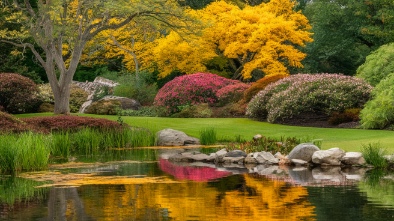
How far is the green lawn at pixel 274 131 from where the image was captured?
2055cm

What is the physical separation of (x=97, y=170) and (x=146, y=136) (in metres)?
7.64

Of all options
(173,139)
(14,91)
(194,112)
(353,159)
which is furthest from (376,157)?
(14,91)

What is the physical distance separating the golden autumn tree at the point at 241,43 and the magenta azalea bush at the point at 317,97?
953 centimetres

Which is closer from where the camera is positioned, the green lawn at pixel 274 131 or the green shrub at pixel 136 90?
the green lawn at pixel 274 131

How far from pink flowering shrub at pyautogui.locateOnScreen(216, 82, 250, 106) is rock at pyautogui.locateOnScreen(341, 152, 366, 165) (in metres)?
18.7

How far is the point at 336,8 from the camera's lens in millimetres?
40469

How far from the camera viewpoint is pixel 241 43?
40.6 m

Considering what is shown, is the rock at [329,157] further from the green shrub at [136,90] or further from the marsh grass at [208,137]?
the green shrub at [136,90]

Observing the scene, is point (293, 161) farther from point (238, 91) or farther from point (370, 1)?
point (370, 1)

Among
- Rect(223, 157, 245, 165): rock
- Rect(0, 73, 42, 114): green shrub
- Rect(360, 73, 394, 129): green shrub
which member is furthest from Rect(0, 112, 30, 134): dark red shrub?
Rect(360, 73, 394, 129): green shrub


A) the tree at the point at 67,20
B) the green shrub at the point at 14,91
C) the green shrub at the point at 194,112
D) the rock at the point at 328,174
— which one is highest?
the tree at the point at 67,20

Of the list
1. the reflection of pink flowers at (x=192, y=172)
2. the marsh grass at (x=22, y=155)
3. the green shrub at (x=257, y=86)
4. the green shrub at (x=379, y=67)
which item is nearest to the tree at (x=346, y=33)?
the green shrub at (x=379, y=67)

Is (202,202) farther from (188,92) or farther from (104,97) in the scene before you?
(104,97)

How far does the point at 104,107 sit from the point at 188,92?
169 inches
